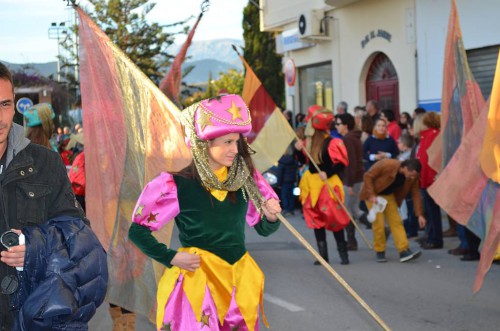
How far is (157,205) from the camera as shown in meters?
4.21

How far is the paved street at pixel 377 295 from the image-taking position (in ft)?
22.8

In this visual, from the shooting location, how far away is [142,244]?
13.8 feet

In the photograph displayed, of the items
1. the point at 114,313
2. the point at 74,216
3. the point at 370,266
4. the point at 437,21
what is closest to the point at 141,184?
the point at 114,313

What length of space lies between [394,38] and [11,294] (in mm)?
17291

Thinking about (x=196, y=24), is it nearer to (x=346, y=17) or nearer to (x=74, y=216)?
(x=74, y=216)

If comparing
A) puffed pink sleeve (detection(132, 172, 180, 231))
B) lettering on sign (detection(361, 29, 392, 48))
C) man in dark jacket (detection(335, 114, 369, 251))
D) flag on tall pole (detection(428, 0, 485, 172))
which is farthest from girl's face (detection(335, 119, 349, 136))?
lettering on sign (detection(361, 29, 392, 48))

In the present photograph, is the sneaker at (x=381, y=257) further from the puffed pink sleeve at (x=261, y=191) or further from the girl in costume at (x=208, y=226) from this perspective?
the girl in costume at (x=208, y=226)

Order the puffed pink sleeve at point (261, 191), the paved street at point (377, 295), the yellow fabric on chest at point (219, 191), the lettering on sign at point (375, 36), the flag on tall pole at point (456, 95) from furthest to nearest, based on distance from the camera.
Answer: the lettering on sign at point (375, 36) < the flag on tall pole at point (456, 95) < the paved street at point (377, 295) < the puffed pink sleeve at point (261, 191) < the yellow fabric on chest at point (219, 191)

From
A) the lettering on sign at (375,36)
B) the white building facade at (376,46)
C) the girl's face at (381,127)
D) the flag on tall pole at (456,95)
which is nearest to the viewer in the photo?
the flag on tall pole at (456,95)

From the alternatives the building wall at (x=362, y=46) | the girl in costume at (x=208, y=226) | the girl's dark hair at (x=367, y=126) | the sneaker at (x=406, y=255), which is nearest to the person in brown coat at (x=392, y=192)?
the sneaker at (x=406, y=255)

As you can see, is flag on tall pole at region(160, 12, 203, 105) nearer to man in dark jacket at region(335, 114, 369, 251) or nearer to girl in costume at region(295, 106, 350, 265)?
girl in costume at region(295, 106, 350, 265)

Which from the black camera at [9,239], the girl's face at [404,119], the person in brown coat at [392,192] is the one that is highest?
the black camera at [9,239]

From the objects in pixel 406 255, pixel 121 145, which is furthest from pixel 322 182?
pixel 121 145

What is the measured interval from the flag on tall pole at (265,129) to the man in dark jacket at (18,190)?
7.99 meters
